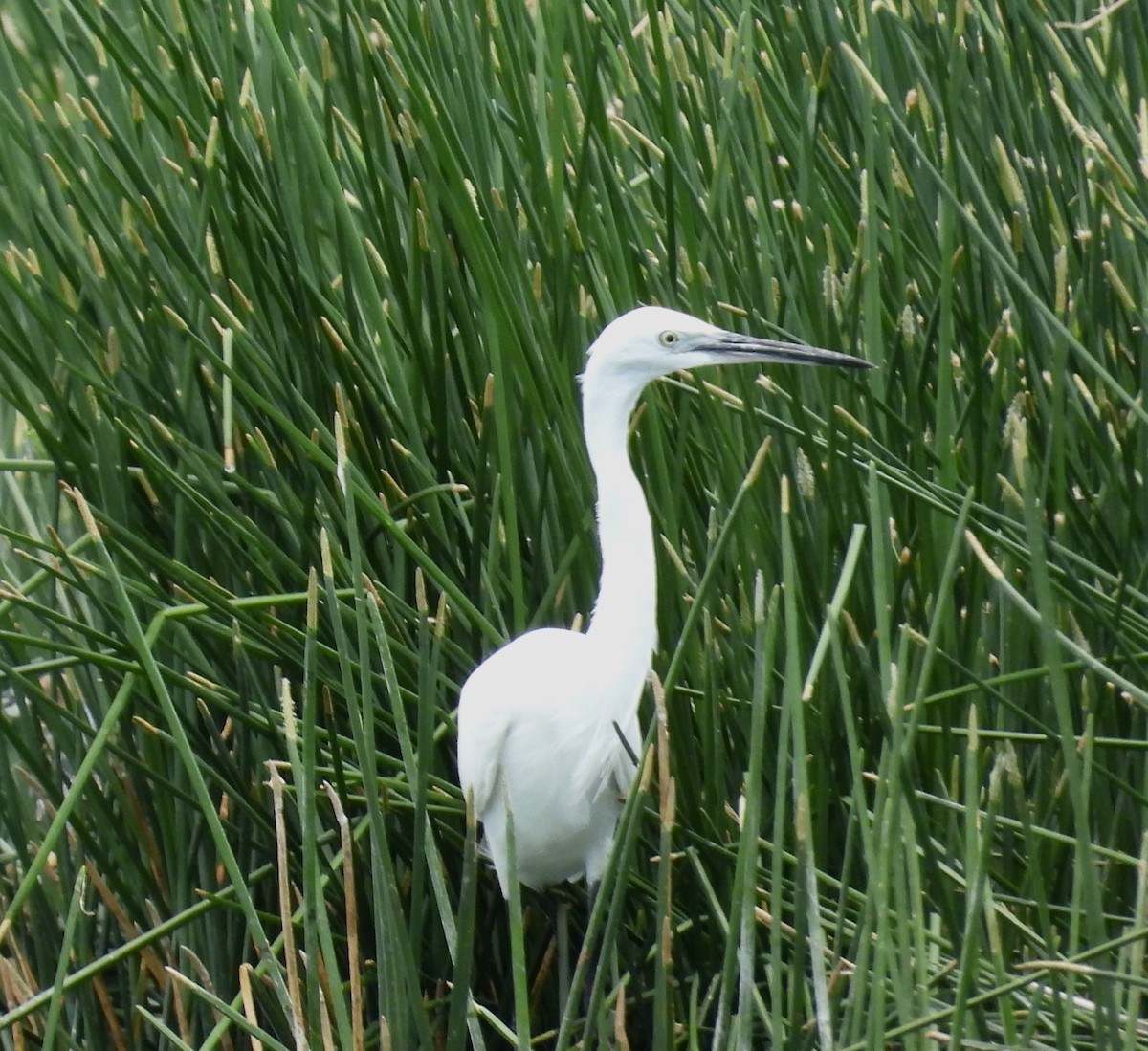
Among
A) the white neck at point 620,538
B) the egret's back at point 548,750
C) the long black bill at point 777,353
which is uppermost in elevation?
the long black bill at point 777,353

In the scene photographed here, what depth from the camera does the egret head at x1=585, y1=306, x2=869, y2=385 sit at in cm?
145

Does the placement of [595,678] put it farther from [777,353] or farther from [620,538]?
[777,353]

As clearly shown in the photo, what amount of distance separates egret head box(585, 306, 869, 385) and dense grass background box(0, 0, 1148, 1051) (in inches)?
1.9

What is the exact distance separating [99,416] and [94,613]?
0.40 m

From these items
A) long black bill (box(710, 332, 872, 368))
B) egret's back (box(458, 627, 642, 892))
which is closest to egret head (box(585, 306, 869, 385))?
long black bill (box(710, 332, 872, 368))

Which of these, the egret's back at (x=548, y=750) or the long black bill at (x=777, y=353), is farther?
the egret's back at (x=548, y=750)

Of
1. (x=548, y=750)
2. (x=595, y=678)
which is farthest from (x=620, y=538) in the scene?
(x=548, y=750)

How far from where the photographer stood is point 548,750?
1619 millimetres

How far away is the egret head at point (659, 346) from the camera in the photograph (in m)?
1.45

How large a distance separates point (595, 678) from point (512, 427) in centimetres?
26

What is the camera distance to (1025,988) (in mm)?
1058

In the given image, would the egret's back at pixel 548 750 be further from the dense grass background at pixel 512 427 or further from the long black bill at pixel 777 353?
the long black bill at pixel 777 353

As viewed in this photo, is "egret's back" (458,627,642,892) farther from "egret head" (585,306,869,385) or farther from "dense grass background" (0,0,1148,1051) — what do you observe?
"egret head" (585,306,869,385)

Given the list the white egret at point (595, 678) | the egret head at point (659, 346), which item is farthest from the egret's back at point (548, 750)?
the egret head at point (659, 346)
